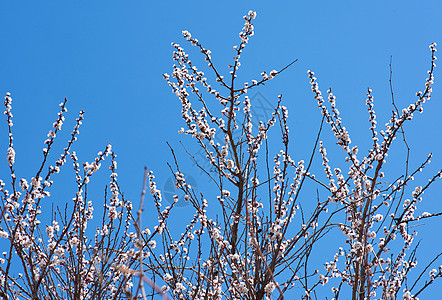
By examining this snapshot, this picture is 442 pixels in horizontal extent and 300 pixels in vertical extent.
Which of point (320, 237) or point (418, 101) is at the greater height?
point (418, 101)

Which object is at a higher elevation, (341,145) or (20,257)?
(341,145)

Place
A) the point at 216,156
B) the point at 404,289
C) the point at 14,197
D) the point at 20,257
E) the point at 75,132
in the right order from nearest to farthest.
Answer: the point at 20,257
the point at 14,197
the point at 75,132
the point at 404,289
the point at 216,156

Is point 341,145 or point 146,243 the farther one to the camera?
point 341,145

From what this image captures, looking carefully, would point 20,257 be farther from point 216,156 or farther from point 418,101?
point 418,101

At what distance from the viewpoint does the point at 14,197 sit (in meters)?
3.82

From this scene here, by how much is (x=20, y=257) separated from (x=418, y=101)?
169 inches

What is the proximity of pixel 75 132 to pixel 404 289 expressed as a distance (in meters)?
3.59

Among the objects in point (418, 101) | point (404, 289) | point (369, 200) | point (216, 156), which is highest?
point (418, 101)

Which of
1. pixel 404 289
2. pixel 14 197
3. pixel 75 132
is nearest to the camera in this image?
pixel 14 197

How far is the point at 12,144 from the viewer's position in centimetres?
395

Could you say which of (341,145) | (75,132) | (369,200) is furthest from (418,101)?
(75,132)

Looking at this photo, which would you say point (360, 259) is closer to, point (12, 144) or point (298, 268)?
point (298, 268)

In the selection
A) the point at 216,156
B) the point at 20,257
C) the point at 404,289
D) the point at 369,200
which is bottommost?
the point at 20,257

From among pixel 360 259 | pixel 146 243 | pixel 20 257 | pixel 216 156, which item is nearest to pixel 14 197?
pixel 20 257
